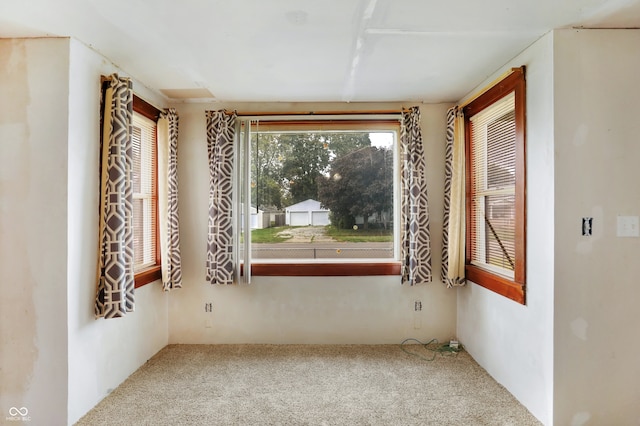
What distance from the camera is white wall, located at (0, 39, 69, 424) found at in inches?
79.3

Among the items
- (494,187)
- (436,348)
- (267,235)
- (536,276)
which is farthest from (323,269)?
(536,276)

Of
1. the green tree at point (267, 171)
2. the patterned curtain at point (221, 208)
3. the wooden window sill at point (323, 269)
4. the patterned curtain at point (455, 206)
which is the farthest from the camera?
the green tree at point (267, 171)

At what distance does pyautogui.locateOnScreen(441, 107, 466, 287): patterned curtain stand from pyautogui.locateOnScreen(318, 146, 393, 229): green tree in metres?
0.59

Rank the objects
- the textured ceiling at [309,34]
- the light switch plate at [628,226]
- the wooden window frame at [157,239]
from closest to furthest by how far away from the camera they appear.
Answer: the textured ceiling at [309,34]
the light switch plate at [628,226]
the wooden window frame at [157,239]

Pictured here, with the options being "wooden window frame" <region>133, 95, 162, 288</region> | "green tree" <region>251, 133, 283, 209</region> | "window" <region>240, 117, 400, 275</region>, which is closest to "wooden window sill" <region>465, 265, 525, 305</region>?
"window" <region>240, 117, 400, 275</region>

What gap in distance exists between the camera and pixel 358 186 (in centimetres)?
344

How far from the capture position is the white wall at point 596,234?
6.41 feet

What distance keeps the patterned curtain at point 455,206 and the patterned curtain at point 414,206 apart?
0.18 m

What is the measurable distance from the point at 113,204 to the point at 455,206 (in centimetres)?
273

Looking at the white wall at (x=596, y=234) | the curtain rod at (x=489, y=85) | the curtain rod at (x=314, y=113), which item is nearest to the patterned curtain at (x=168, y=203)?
the curtain rod at (x=314, y=113)

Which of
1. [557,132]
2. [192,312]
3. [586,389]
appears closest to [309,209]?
[192,312]

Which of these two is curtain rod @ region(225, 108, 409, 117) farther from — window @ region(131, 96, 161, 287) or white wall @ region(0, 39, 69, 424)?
white wall @ region(0, 39, 69, 424)

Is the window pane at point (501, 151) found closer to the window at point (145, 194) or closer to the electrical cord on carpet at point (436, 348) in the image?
the electrical cord on carpet at point (436, 348)

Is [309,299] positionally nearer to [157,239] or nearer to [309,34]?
[157,239]
